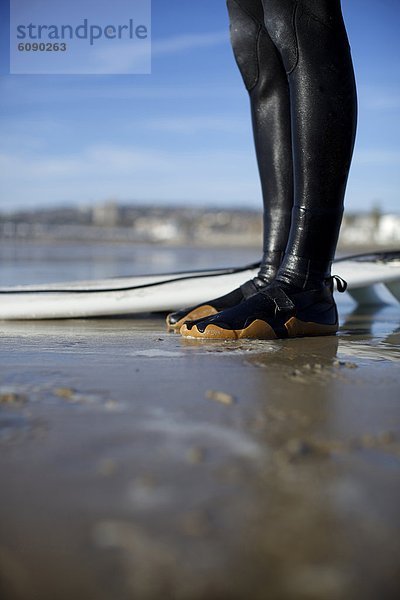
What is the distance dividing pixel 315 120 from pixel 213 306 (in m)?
0.56

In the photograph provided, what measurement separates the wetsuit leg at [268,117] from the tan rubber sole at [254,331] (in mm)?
272

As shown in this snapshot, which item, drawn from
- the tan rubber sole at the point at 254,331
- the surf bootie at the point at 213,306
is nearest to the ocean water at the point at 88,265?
the surf bootie at the point at 213,306

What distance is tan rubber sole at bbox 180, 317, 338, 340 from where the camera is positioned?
1.54m

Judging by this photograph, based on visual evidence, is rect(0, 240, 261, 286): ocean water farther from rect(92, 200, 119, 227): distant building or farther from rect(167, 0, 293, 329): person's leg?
rect(92, 200, 119, 227): distant building

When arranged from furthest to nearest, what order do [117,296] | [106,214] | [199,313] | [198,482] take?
[106,214], [117,296], [199,313], [198,482]

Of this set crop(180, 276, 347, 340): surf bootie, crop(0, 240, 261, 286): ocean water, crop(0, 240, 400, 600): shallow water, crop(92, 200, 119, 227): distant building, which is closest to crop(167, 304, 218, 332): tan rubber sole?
crop(180, 276, 347, 340): surf bootie

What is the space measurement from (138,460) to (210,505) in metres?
0.13

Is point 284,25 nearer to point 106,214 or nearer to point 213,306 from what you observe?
point 213,306

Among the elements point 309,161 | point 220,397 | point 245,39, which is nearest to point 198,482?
point 220,397

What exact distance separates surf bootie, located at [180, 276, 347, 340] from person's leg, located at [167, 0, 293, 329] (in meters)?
0.22

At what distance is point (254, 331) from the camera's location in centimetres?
156

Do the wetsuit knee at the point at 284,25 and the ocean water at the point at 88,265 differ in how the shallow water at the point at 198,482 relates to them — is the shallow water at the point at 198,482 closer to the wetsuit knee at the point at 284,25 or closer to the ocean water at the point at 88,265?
the wetsuit knee at the point at 284,25

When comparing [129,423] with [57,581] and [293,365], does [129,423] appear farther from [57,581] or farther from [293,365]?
[293,365]

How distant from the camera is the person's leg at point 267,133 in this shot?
186 centimetres
